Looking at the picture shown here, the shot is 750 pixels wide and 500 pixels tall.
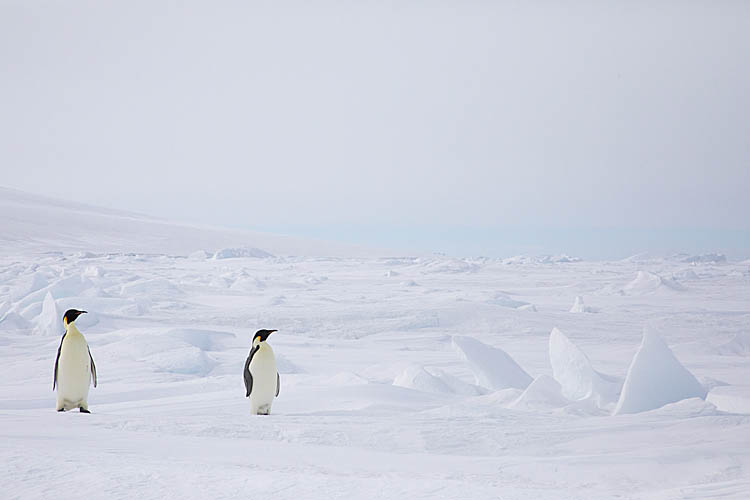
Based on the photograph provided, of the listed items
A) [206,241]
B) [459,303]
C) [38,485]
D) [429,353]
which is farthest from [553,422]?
[206,241]

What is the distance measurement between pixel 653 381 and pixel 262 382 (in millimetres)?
→ 2389

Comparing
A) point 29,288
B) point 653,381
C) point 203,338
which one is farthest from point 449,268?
point 653,381

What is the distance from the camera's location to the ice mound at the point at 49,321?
9.60 meters

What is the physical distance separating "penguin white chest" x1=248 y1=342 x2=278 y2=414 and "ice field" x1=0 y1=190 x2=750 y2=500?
0.57 feet

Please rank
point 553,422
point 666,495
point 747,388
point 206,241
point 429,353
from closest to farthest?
point 666,495
point 553,422
point 747,388
point 429,353
point 206,241

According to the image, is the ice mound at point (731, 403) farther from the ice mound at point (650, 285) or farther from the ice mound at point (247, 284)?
the ice mound at point (650, 285)

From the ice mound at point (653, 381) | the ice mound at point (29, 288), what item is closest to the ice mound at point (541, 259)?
the ice mound at point (29, 288)

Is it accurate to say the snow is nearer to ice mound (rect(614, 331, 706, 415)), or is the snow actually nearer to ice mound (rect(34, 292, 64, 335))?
ice mound (rect(34, 292, 64, 335))

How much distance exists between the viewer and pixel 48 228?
52.7 metres

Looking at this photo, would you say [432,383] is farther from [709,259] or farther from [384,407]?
[709,259]

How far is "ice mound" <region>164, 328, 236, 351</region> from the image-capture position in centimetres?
829

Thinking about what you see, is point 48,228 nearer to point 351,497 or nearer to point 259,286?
point 259,286

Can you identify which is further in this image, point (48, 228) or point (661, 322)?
point (48, 228)

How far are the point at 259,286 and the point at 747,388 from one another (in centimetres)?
1347
